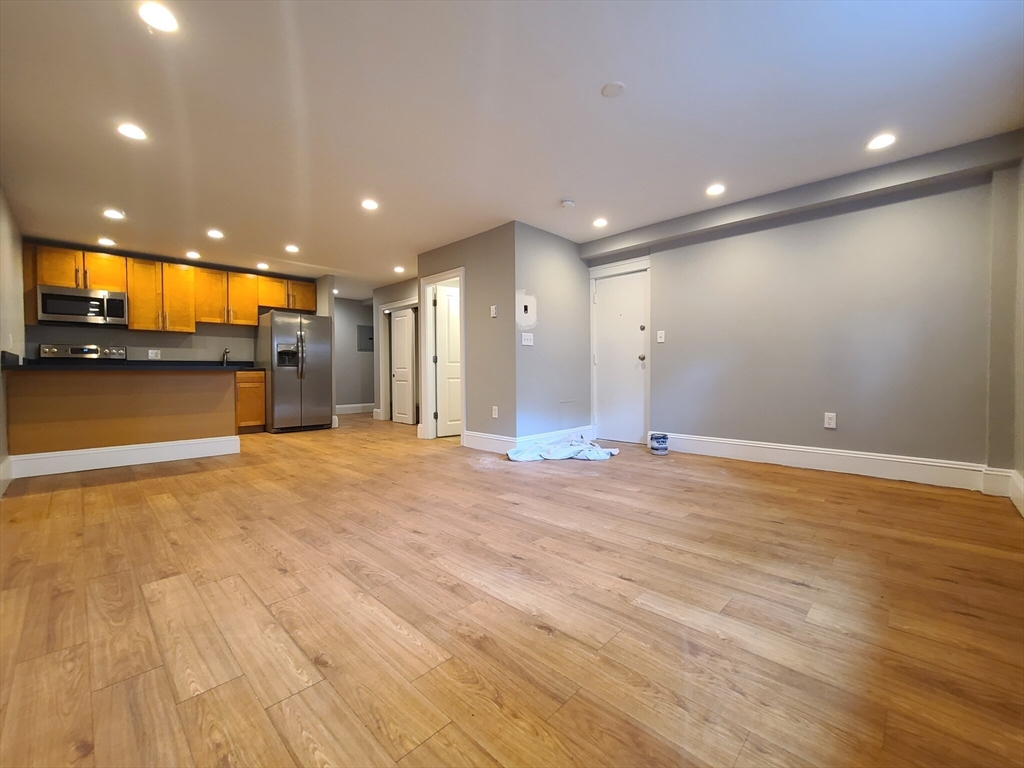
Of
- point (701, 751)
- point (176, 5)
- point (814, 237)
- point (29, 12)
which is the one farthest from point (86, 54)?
point (814, 237)

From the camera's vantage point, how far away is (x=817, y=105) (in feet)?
7.49

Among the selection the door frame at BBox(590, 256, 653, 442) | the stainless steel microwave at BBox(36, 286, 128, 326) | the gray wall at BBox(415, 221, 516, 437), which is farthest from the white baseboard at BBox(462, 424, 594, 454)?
the stainless steel microwave at BBox(36, 286, 128, 326)

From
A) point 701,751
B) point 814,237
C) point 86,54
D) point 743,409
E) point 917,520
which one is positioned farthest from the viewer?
point 743,409

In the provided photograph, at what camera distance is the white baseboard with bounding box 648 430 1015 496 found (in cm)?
277

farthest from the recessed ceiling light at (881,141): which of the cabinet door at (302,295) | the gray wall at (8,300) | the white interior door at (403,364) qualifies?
the cabinet door at (302,295)

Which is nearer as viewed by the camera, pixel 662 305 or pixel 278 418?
pixel 662 305

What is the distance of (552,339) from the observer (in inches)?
175

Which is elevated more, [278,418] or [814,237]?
[814,237]

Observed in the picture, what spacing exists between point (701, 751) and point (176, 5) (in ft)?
9.97

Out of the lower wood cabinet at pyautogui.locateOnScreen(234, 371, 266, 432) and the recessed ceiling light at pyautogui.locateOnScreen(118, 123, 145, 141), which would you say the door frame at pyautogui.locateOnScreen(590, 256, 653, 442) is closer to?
the recessed ceiling light at pyautogui.locateOnScreen(118, 123, 145, 141)

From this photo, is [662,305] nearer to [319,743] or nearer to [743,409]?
[743,409]

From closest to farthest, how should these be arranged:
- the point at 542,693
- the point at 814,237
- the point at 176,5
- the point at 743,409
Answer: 1. the point at 542,693
2. the point at 176,5
3. the point at 814,237
4. the point at 743,409

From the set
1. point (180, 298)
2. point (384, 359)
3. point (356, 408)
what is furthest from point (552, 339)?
point (356, 408)

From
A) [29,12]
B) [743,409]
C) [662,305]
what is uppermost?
[29,12]
